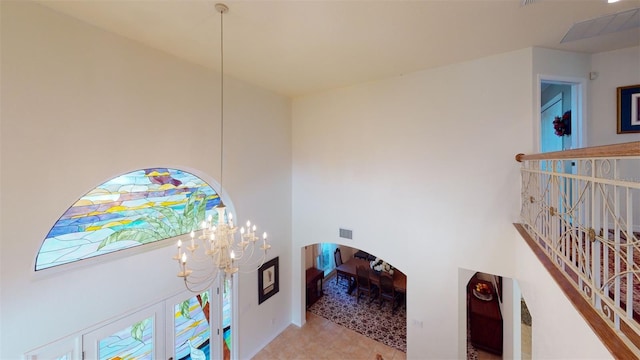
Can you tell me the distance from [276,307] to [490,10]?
226 inches

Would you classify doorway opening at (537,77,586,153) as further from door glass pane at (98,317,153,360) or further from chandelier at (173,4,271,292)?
door glass pane at (98,317,153,360)

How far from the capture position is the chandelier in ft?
7.16

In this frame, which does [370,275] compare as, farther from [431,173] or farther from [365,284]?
[431,173]

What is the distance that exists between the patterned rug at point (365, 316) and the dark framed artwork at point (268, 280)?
1730 millimetres

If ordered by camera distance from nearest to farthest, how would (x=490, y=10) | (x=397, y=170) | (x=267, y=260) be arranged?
1. (x=490, y=10)
2. (x=397, y=170)
3. (x=267, y=260)

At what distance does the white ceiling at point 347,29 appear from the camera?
220 centimetres

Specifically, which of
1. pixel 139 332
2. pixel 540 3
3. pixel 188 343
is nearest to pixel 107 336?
pixel 139 332

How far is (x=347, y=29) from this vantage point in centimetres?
256

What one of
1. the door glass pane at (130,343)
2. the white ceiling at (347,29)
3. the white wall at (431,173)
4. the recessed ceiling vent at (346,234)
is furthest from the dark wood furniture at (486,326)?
the door glass pane at (130,343)

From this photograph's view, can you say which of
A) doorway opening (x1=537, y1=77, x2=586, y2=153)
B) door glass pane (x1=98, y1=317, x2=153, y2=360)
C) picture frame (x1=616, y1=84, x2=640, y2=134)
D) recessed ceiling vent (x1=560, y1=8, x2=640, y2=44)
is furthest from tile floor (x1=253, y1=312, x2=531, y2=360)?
recessed ceiling vent (x1=560, y1=8, x2=640, y2=44)

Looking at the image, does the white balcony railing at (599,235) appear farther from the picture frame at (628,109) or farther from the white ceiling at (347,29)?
the picture frame at (628,109)

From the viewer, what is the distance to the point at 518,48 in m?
3.00

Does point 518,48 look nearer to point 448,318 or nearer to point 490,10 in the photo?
point 490,10

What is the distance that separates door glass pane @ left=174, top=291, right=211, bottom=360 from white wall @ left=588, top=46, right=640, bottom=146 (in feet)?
19.8
